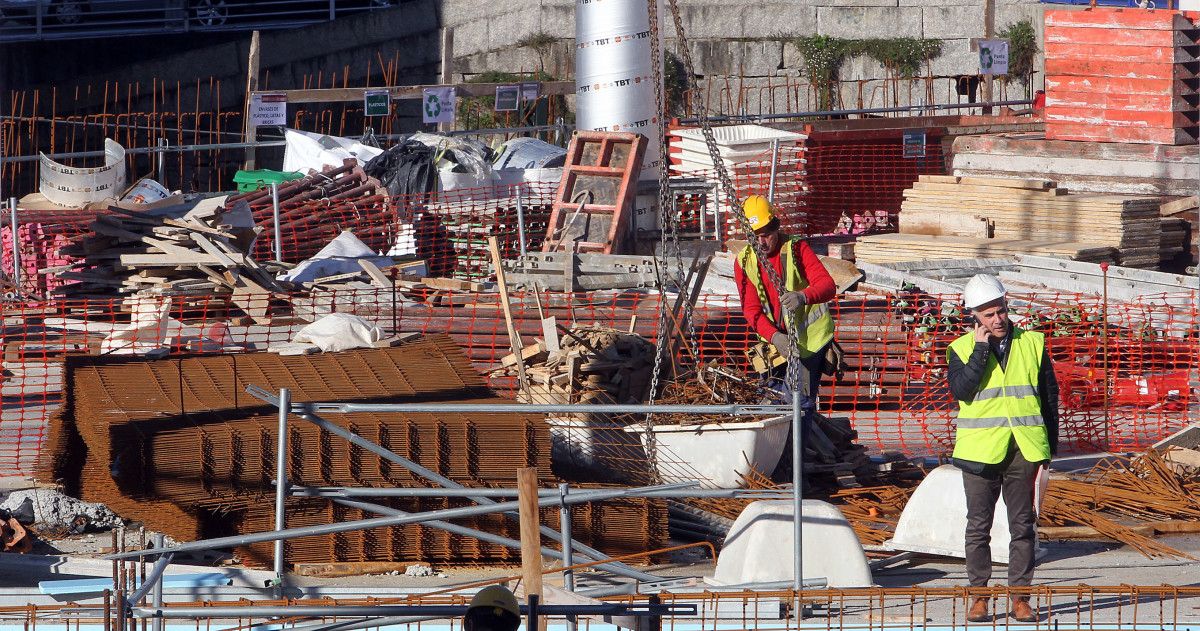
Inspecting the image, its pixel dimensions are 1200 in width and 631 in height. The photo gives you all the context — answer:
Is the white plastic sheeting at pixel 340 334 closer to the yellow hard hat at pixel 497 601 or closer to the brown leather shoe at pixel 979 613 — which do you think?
the brown leather shoe at pixel 979 613

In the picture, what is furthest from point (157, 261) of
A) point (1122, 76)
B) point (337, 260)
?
point (1122, 76)

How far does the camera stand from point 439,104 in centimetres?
2134

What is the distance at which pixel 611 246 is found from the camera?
16.6 m

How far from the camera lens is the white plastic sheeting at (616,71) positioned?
55.2ft

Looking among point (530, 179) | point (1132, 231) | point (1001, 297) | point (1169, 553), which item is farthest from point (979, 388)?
point (530, 179)

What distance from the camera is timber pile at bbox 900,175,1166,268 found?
16.5 meters

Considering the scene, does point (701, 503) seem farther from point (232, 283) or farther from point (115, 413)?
A: point (232, 283)

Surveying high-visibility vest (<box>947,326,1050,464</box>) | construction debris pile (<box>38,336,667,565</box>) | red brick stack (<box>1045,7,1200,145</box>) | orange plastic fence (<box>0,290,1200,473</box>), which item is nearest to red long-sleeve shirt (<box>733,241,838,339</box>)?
construction debris pile (<box>38,336,667,565</box>)

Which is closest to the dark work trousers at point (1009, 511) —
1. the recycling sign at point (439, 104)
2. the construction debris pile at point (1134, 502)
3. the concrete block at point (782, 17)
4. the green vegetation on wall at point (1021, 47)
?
the construction debris pile at point (1134, 502)

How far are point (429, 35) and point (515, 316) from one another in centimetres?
1758

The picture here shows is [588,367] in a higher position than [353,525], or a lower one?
higher

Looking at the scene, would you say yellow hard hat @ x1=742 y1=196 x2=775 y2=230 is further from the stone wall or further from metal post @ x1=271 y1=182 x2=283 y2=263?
the stone wall

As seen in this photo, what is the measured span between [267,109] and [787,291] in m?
12.6

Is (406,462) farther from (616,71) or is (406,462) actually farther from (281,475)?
(616,71)
